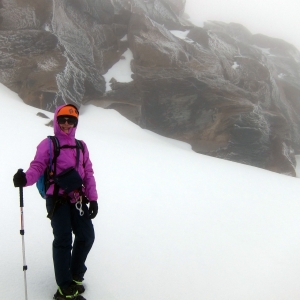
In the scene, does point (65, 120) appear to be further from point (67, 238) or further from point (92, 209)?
point (67, 238)

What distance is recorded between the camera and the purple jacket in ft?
10.7

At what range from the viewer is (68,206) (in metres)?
3.48

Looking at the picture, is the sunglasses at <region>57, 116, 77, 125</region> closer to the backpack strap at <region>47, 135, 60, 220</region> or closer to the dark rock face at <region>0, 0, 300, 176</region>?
the backpack strap at <region>47, 135, 60, 220</region>

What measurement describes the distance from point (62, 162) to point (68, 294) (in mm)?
1437

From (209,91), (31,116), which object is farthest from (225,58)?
(31,116)

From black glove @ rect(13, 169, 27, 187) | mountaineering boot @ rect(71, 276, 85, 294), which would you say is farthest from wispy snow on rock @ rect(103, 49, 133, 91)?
black glove @ rect(13, 169, 27, 187)

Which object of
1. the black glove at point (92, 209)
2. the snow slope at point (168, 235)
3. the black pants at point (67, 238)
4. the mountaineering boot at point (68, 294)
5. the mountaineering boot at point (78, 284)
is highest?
the black glove at point (92, 209)

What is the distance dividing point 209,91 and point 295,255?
759 inches

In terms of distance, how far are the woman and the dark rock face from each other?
14.9 meters

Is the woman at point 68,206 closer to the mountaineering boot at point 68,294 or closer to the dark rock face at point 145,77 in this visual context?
the mountaineering boot at point 68,294

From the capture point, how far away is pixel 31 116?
1448 cm

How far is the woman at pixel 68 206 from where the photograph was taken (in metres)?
3.38

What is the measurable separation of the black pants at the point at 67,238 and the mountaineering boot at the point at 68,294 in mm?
52

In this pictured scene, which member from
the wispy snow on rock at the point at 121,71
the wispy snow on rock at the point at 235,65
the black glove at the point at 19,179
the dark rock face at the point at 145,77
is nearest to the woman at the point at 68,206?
the black glove at the point at 19,179
